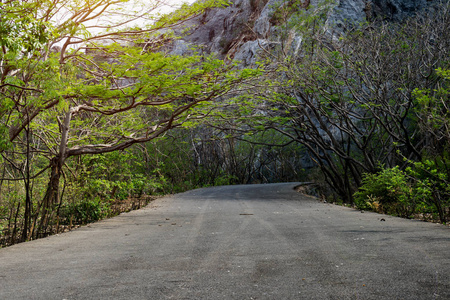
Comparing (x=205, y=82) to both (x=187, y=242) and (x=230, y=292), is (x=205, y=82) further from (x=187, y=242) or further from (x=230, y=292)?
(x=230, y=292)

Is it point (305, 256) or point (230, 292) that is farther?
point (305, 256)

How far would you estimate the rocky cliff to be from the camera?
20609 millimetres

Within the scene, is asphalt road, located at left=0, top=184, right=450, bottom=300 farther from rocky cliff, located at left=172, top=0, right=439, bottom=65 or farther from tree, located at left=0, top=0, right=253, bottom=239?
rocky cliff, located at left=172, top=0, right=439, bottom=65

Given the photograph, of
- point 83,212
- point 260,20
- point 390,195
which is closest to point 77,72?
point 83,212

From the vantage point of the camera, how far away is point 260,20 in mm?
28812

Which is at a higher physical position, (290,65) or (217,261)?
(290,65)

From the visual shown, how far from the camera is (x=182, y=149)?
2639 cm

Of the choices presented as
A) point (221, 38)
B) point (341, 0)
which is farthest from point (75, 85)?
point (221, 38)

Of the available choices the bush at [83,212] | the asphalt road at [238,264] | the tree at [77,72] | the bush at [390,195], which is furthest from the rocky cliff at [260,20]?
the asphalt road at [238,264]

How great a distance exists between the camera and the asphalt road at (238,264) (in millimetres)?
3625

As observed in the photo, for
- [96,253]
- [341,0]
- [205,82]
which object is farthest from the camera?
[341,0]

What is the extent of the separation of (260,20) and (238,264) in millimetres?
26774

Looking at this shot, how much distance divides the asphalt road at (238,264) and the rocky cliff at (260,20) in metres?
7.46

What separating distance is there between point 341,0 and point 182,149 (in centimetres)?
1514
